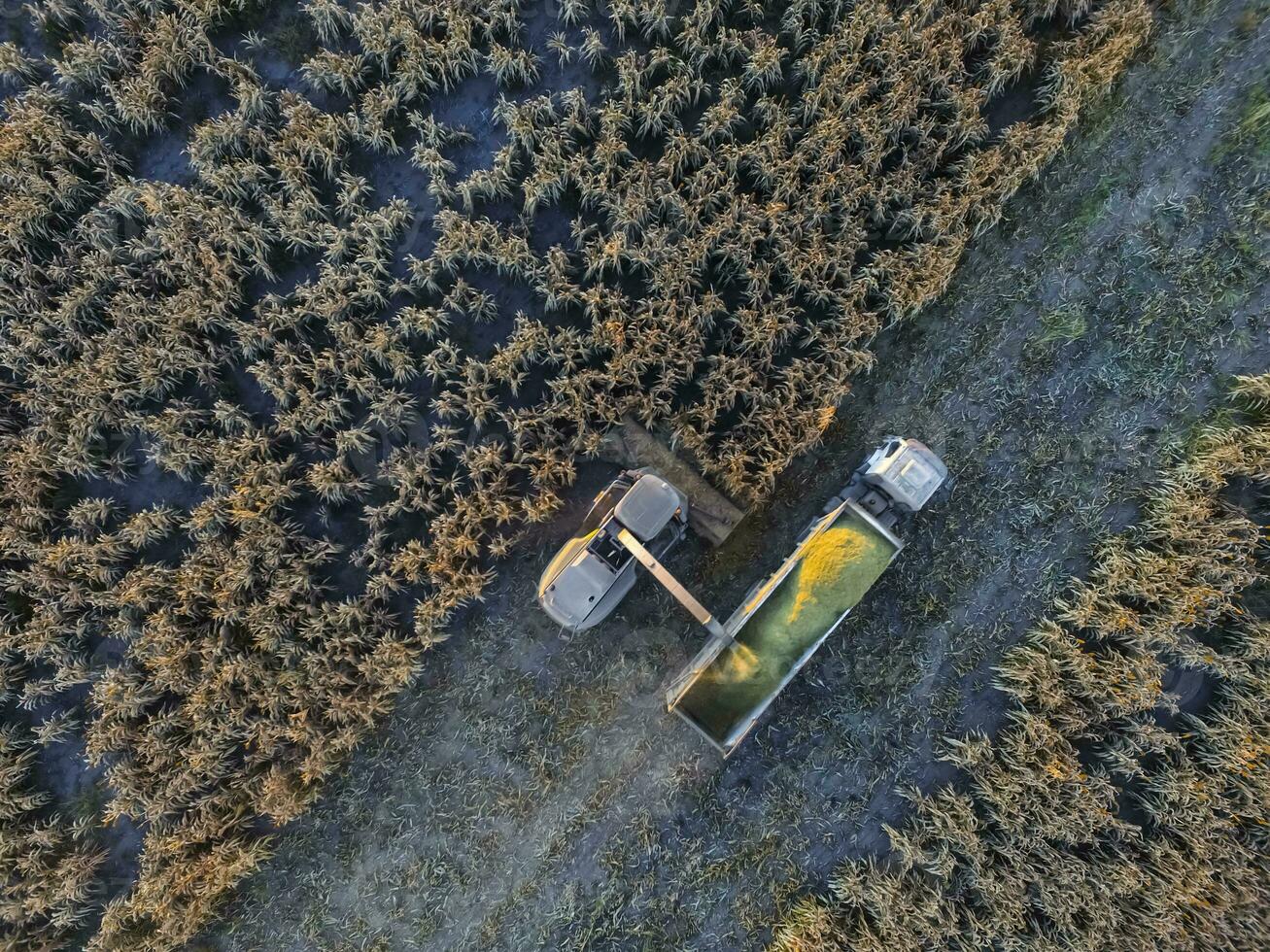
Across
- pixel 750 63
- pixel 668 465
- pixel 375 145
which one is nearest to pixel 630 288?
pixel 668 465

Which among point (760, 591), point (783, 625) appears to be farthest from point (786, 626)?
point (760, 591)

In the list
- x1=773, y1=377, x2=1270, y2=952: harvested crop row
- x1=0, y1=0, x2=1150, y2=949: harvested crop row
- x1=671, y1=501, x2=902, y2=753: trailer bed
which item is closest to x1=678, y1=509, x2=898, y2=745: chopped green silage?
x1=671, y1=501, x2=902, y2=753: trailer bed

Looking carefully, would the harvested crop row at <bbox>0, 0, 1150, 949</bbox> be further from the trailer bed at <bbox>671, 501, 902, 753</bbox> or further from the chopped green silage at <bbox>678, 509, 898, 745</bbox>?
the chopped green silage at <bbox>678, 509, 898, 745</bbox>

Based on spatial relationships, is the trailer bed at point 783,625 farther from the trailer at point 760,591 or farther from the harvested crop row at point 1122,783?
the harvested crop row at point 1122,783

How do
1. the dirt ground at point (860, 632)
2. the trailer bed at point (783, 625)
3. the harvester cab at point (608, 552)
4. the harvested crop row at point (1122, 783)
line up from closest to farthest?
the harvester cab at point (608, 552)
the trailer bed at point (783, 625)
the harvested crop row at point (1122, 783)
the dirt ground at point (860, 632)

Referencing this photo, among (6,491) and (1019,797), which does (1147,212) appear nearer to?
(1019,797)

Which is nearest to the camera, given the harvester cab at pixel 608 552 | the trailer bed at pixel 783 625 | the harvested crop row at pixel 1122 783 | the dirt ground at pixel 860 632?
the harvester cab at pixel 608 552

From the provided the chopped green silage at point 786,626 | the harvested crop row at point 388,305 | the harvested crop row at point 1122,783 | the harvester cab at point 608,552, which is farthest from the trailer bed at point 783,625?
the harvested crop row at point 1122,783
